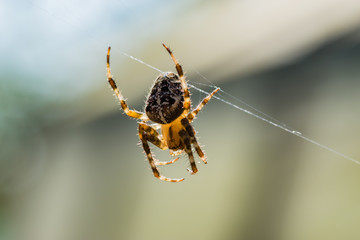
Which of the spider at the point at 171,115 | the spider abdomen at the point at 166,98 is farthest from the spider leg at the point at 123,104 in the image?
the spider abdomen at the point at 166,98

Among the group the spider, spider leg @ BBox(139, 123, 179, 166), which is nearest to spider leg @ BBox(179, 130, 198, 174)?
the spider

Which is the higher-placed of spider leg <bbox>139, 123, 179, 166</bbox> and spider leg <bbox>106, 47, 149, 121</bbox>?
spider leg <bbox>106, 47, 149, 121</bbox>

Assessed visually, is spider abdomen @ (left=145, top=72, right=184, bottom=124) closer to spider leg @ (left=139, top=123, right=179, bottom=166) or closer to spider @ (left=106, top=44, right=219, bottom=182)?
spider @ (left=106, top=44, right=219, bottom=182)

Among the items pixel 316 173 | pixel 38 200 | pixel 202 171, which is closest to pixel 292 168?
pixel 316 173

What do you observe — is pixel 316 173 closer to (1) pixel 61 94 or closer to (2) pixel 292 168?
(2) pixel 292 168

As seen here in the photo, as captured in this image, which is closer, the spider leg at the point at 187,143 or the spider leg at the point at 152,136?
the spider leg at the point at 187,143

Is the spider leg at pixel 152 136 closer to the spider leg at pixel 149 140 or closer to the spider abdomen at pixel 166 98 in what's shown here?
the spider leg at pixel 149 140

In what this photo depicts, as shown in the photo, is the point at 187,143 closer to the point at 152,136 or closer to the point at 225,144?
the point at 152,136
